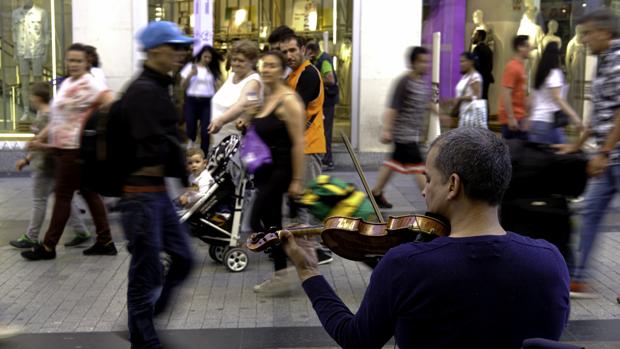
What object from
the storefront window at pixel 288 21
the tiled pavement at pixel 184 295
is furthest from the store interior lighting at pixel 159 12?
the tiled pavement at pixel 184 295

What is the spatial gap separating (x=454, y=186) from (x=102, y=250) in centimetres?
542

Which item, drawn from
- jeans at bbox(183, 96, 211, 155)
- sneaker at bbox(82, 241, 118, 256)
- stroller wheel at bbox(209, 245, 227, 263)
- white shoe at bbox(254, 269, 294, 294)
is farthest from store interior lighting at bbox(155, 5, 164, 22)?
white shoe at bbox(254, 269, 294, 294)

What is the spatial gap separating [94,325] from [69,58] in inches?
86.9

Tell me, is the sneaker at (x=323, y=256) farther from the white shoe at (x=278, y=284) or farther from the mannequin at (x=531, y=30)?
the mannequin at (x=531, y=30)

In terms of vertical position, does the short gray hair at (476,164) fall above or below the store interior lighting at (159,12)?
below

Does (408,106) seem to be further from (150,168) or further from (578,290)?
(150,168)

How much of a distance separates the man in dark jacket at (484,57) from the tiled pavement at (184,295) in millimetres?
6193

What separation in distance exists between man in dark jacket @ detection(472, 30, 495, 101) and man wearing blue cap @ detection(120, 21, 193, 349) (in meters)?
9.75

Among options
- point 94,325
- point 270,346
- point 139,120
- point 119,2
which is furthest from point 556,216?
point 119,2

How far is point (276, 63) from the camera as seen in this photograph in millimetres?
5645

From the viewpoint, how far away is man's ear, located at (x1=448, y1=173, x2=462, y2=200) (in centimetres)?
214

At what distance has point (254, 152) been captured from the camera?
569 cm

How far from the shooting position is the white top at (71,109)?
6297 mm

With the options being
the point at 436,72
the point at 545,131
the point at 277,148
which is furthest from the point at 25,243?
the point at 436,72
